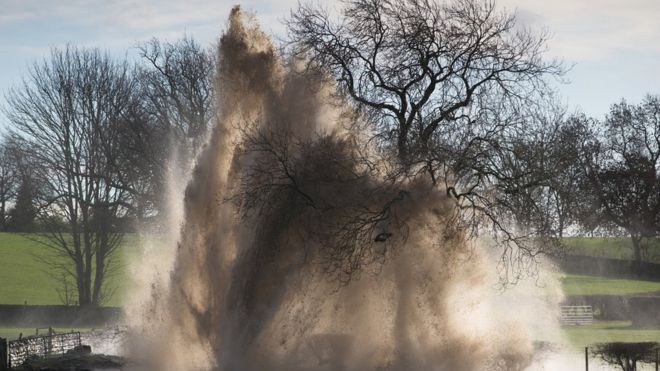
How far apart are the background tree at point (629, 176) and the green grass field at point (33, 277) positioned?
3369 cm

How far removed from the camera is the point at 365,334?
3200 centimetres

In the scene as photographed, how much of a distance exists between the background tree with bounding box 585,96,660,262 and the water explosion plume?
155 feet

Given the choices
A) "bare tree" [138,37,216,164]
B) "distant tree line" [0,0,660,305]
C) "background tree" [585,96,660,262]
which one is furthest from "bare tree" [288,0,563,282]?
"background tree" [585,96,660,262]

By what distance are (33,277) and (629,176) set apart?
143 feet

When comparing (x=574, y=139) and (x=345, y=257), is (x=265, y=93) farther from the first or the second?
(x=574, y=139)

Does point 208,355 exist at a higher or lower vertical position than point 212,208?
lower

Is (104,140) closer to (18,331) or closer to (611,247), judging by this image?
(18,331)

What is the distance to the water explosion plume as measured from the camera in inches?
1226

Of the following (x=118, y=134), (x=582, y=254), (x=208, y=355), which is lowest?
(x=208, y=355)

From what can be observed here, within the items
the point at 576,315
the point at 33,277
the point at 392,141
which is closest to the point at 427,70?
the point at 392,141

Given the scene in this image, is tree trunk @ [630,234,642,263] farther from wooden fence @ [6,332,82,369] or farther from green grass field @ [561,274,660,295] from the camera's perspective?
wooden fence @ [6,332,82,369]

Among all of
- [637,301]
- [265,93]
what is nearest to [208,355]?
[265,93]

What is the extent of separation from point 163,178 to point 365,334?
90.8 ft

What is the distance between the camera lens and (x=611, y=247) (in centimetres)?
8419
